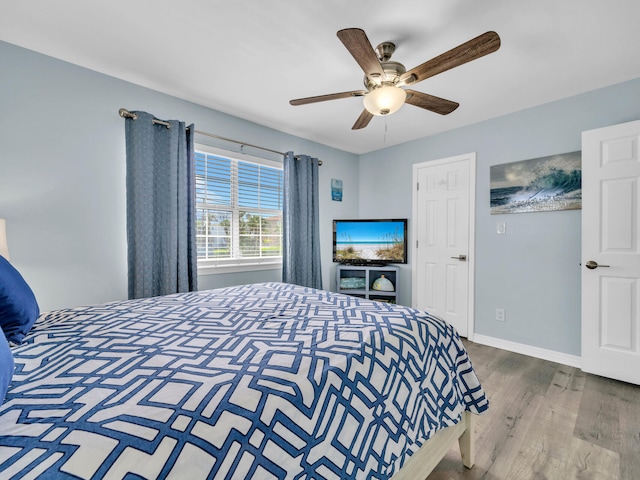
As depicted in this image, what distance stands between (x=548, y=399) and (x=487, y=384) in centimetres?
38

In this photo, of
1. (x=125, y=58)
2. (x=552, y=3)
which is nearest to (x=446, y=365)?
(x=552, y=3)

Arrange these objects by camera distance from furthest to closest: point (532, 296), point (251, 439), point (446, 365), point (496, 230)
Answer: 1. point (496, 230)
2. point (532, 296)
3. point (446, 365)
4. point (251, 439)

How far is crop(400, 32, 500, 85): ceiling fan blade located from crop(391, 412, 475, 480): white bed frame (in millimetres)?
1840

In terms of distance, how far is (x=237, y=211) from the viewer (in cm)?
320

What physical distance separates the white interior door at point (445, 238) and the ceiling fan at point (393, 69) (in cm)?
144

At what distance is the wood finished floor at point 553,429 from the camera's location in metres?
1.47

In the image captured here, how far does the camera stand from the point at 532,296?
9.48 ft

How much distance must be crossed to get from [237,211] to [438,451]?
2.68m

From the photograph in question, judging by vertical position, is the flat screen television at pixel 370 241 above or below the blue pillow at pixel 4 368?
above

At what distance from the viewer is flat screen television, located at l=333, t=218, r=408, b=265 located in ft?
12.8

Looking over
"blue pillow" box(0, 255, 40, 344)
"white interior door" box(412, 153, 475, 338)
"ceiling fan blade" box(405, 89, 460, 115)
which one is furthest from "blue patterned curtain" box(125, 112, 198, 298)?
"white interior door" box(412, 153, 475, 338)

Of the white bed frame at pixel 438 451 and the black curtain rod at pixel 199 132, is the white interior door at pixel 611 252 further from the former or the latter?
the black curtain rod at pixel 199 132

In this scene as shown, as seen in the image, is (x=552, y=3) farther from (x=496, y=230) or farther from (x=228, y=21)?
(x=496, y=230)

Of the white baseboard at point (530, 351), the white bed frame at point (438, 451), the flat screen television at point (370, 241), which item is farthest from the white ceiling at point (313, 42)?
the white baseboard at point (530, 351)
